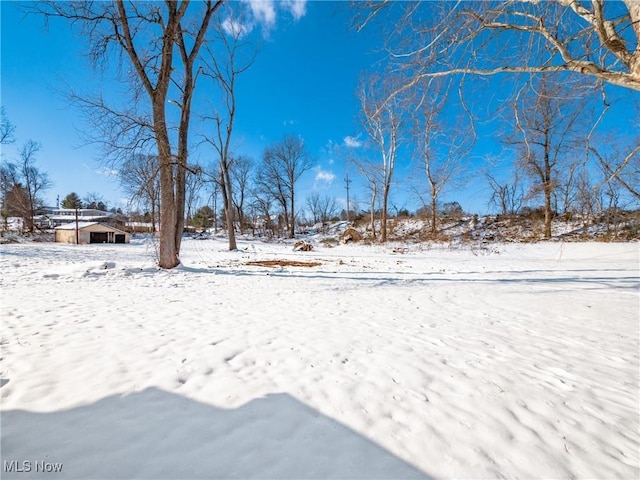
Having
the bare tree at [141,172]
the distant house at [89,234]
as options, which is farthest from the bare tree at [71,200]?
the bare tree at [141,172]

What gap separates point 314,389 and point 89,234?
35968 mm

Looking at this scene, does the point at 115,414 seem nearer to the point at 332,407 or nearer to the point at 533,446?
the point at 332,407

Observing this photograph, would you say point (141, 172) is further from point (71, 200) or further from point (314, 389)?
point (71, 200)

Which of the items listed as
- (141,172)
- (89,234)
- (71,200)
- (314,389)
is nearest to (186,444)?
(314,389)

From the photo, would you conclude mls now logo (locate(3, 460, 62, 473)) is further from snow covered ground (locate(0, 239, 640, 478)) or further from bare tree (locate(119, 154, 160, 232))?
bare tree (locate(119, 154, 160, 232))

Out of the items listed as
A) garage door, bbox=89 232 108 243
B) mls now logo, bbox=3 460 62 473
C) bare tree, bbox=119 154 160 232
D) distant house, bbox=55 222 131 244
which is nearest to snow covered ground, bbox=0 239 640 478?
mls now logo, bbox=3 460 62 473

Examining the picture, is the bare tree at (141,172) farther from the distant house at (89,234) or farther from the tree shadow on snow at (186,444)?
the distant house at (89,234)

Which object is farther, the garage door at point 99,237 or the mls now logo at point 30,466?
the garage door at point 99,237

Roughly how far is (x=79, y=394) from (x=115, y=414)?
46 cm

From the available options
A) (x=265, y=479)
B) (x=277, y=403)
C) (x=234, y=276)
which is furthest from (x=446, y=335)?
(x=234, y=276)

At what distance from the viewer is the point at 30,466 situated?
1411 millimetres

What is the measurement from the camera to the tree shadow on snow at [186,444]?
4.64 ft

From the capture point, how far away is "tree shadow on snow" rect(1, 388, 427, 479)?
4.64 ft

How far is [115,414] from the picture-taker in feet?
5.93
